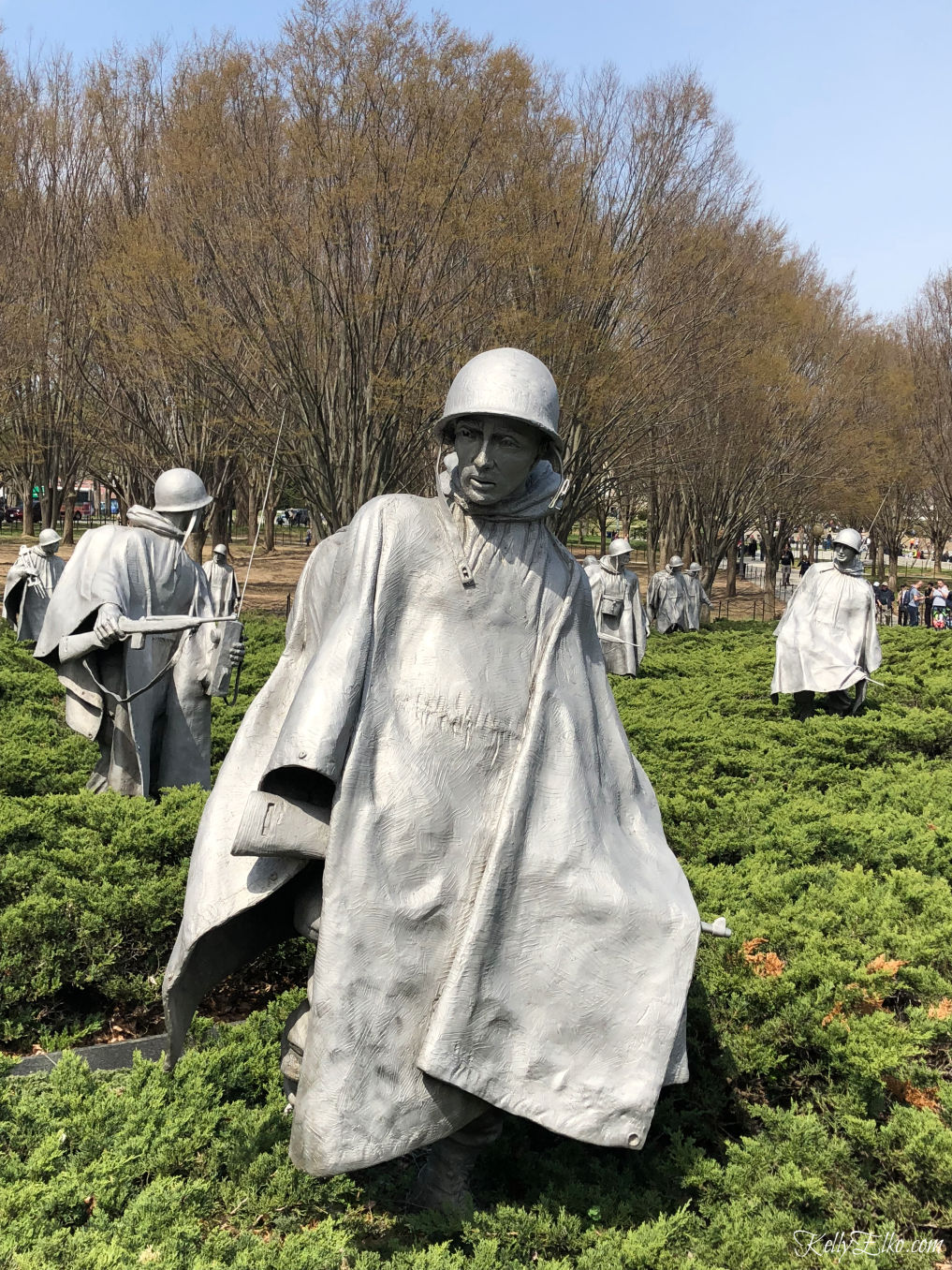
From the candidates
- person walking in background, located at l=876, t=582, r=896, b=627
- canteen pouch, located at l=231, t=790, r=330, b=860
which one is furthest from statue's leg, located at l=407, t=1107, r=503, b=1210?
person walking in background, located at l=876, t=582, r=896, b=627

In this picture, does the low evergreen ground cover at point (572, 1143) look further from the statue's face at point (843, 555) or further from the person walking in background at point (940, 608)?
the person walking in background at point (940, 608)

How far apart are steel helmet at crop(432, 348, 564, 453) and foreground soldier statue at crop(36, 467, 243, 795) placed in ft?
12.3

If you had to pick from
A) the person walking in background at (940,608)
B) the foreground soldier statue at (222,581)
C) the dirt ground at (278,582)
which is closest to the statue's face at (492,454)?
the foreground soldier statue at (222,581)

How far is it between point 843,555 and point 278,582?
69.3ft

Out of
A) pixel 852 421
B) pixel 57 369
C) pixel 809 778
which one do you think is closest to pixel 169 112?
pixel 57 369

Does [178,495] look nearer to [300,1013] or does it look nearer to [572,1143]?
[300,1013]

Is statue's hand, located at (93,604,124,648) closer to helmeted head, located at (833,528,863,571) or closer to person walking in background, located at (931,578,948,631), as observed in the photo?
helmeted head, located at (833,528,863,571)

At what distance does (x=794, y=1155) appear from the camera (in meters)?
3.75

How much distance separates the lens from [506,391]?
2990 millimetres

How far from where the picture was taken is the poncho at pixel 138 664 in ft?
22.1

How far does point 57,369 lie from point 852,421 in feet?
58.9

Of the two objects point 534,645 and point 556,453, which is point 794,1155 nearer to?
point 534,645

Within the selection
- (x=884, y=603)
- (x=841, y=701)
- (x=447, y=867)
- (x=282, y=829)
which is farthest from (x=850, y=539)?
(x=884, y=603)

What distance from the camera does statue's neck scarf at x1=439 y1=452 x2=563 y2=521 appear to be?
317 centimetres
